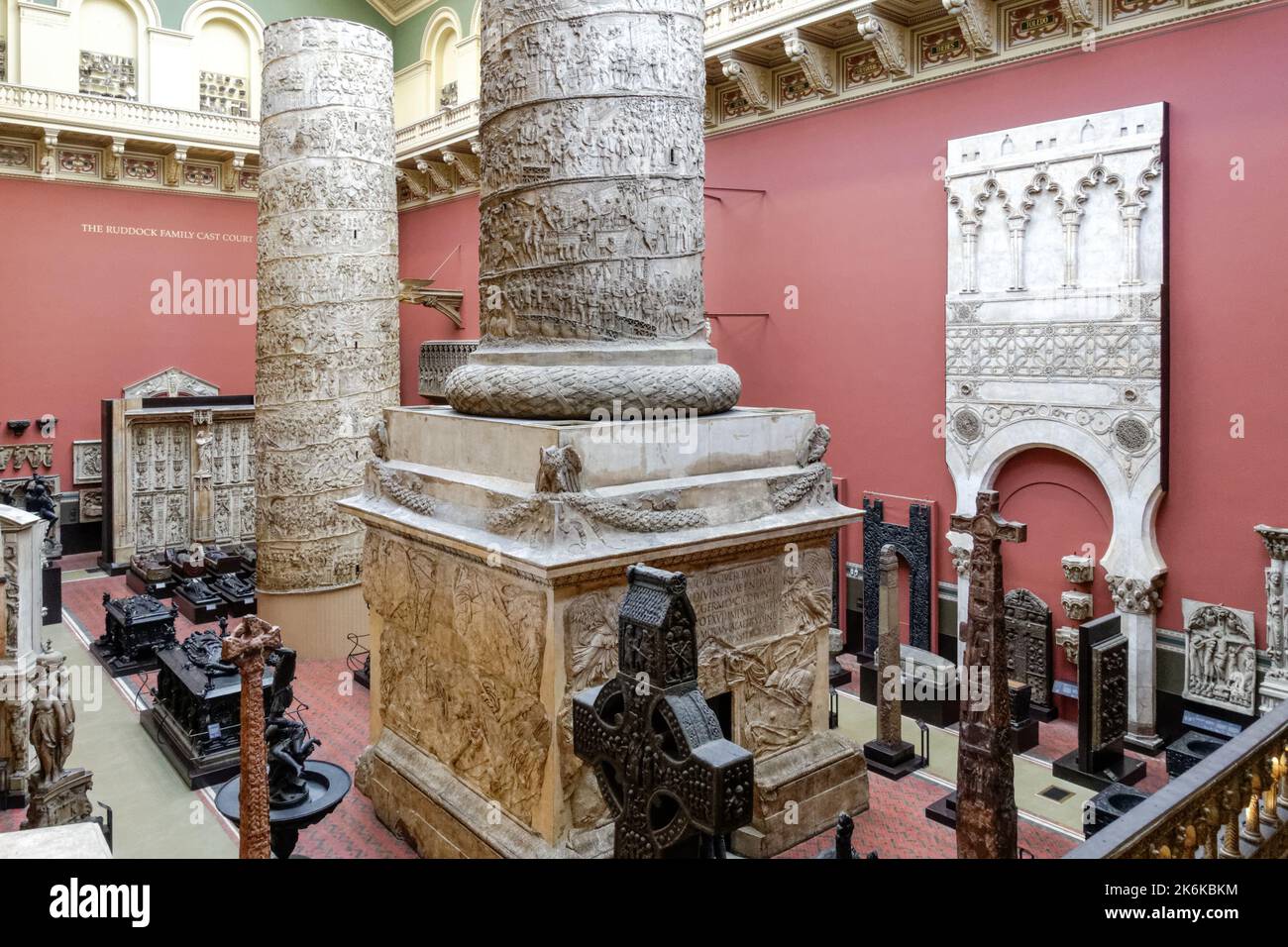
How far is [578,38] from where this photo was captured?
571 cm

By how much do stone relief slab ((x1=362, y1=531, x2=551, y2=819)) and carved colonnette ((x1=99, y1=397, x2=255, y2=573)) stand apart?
368 inches

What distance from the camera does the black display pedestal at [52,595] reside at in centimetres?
1200

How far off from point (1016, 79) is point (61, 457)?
46.1 ft

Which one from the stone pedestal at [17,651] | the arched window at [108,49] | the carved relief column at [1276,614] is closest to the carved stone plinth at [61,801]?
the stone pedestal at [17,651]

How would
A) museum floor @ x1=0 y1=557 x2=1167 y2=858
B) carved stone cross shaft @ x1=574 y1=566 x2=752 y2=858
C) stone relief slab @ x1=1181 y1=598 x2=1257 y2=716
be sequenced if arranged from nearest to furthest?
carved stone cross shaft @ x1=574 y1=566 x2=752 y2=858 < museum floor @ x1=0 y1=557 x2=1167 y2=858 < stone relief slab @ x1=1181 y1=598 x2=1257 y2=716

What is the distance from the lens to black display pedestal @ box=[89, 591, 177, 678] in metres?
10.3

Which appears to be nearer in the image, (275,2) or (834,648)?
(834,648)

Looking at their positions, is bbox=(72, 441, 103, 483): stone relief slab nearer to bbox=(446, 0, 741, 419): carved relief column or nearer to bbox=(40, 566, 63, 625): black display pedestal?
bbox=(40, 566, 63, 625): black display pedestal

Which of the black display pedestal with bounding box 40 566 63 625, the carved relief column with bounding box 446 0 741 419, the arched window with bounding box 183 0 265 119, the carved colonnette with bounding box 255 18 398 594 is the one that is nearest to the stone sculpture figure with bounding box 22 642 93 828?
the carved relief column with bounding box 446 0 741 419

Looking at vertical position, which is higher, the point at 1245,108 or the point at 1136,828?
the point at 1245,108

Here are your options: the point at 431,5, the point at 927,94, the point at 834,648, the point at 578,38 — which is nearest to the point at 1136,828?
the point at 578,38

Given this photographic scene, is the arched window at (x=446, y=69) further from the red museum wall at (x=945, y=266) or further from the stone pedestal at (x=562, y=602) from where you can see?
the stone pedestal at (x=562, y=602)

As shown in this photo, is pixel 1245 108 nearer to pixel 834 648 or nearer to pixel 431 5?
pixel 834 648

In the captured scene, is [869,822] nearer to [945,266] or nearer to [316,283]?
[945,266]
